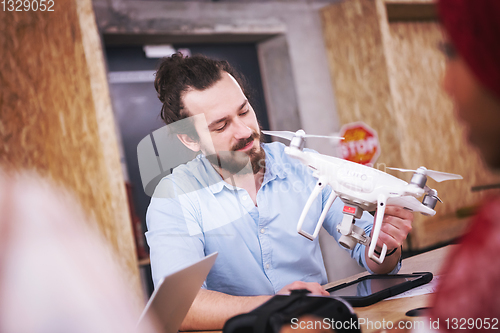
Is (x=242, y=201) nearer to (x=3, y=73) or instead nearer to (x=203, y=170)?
(x=203, y=170)

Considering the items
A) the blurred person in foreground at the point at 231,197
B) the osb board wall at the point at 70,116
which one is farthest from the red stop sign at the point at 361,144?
the osb board wall at the point at 70,116

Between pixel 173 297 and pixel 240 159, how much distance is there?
686mm

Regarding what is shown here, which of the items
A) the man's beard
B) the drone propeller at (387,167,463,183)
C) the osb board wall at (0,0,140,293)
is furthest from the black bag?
the osb board wall at (0,0,140,293)

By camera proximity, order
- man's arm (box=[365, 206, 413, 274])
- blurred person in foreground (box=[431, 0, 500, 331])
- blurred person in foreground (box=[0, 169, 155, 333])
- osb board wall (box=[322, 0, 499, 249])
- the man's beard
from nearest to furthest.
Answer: blurred person in foreground (box=[431, 0, 500, 331]) < blurred person in foreground (box=[0, 169, 155, 333]) < man's arm (box=[365, 206, 413, 274]) < the man's beard < osb board wall (box=[322, 0, 499, 249])

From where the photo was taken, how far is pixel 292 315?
0.65 m

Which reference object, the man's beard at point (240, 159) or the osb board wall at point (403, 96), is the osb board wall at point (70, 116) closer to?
the man's beard at point (240, 159)

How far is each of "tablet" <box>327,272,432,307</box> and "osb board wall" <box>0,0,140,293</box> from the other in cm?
102

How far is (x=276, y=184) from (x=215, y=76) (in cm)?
42

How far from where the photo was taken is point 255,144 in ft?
4.67

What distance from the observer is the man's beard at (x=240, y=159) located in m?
1.38

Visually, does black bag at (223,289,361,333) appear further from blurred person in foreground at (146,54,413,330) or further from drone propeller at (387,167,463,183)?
blurred person in foreground at (146,54,413,330)

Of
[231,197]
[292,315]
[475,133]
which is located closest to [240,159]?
[231,197]

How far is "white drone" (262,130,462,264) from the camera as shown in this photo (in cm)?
88

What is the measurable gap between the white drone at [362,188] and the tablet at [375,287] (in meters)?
0.11
